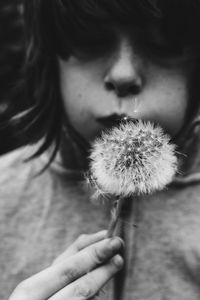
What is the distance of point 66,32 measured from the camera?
96 cm

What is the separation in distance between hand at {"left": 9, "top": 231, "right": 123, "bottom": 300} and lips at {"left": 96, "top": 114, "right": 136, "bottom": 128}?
26cm

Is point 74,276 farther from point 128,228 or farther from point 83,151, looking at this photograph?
point 83,151

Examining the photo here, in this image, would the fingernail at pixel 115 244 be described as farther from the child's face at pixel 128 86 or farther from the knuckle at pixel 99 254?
the child's face at pixel 128 86

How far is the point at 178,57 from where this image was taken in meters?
0.90

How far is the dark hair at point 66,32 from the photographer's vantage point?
33.0 inches

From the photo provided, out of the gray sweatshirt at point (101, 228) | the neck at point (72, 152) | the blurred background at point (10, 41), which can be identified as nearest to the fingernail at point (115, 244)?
the gray sweatshirt at point (101, 228)

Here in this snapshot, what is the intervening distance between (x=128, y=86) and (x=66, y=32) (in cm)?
25

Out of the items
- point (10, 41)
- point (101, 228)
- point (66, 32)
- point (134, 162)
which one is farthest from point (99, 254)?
point (10, 41)

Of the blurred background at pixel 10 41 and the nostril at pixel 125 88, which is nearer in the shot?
the nostril at pixel 125 88

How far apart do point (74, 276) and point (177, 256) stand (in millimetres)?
330

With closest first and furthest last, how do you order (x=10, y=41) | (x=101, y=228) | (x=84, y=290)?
(x=84, y=290)
(x=101, y=228)
(x=10, y=41)

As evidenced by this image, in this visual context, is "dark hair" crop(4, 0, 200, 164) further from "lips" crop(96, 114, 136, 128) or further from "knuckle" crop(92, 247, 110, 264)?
"knuckle" crop(92, 247, 110, 264)

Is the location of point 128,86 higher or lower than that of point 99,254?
higher

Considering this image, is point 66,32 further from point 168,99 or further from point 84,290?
point 84,290
